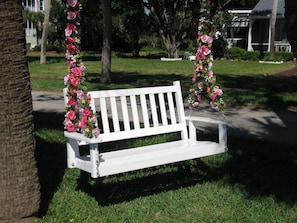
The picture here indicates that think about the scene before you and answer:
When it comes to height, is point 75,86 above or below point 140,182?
above

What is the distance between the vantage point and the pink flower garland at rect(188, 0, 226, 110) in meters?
5.29

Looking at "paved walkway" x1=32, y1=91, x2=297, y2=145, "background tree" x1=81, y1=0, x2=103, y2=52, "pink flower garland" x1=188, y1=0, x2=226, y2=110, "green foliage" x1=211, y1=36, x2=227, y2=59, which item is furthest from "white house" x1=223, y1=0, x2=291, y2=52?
"pink flower garland" x1=188, y1=0, x2=226, y2=110

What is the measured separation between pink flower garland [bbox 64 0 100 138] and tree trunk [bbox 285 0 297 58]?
7.04ft

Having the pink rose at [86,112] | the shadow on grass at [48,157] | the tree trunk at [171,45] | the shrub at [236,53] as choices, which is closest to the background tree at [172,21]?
the tree trunk at [171,45]

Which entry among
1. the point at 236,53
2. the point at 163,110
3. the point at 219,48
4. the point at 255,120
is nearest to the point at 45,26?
the point at 219,48

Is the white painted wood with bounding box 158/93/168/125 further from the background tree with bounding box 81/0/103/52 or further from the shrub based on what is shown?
the shrub

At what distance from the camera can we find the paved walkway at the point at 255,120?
8219 mm

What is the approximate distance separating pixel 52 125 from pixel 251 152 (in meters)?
3.64

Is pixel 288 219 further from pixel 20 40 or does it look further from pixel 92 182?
pixel 20 40

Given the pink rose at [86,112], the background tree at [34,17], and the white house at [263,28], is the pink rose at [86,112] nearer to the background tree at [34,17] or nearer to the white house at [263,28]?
the white house at [263,28]

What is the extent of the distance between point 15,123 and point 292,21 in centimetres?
291

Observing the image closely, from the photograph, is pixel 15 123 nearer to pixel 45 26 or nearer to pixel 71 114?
pixel 71 114

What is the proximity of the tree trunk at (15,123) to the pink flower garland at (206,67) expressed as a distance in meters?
2.16

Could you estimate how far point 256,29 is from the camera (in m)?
36.8
